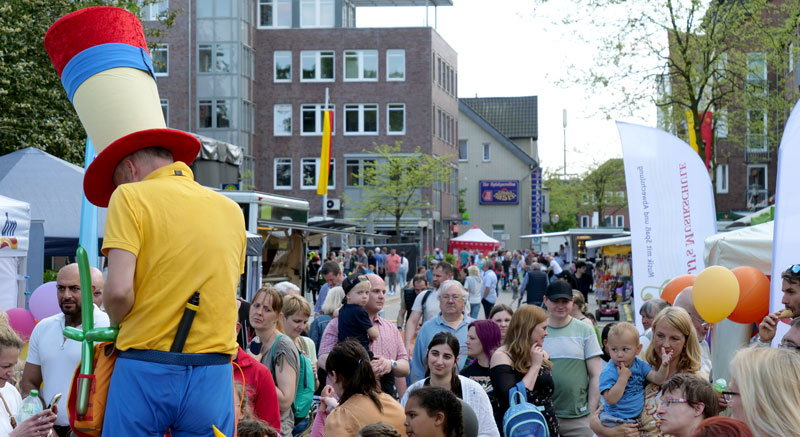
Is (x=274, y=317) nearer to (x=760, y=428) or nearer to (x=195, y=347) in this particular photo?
(x=195, y=347)

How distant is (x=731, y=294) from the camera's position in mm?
8242

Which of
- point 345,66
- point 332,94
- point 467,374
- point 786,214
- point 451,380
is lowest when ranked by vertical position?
point 467,374

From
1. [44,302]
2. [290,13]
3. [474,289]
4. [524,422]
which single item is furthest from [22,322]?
[290,13]

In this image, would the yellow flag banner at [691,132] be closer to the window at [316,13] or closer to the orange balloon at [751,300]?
the orange balloon at [751,300]

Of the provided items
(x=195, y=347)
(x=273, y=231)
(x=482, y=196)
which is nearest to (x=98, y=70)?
(x=195, y=347)

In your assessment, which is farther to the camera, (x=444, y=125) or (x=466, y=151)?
(x=466, y=151)

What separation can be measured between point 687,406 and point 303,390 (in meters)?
3.15

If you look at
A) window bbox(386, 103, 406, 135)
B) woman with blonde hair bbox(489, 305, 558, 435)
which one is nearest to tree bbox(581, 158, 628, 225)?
window bbox(386, 103, 406, 135)

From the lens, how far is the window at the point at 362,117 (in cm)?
5725

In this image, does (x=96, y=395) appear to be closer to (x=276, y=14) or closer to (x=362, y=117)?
(x=362, y=117)

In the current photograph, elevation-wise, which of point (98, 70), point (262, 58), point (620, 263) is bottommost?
point (620, 263)

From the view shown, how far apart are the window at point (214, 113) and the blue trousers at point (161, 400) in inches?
2018

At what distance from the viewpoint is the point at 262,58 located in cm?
5631

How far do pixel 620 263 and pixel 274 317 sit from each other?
85.0 ft
